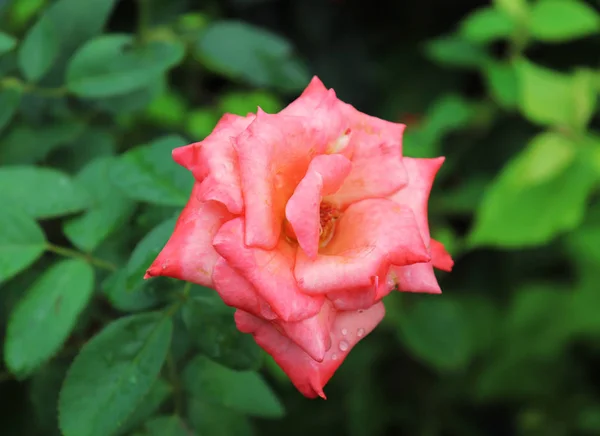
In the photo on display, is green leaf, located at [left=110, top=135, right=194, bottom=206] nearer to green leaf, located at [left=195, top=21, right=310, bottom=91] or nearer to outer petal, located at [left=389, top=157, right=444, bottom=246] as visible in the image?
outer petal, located at [left=389, top=157, right=444, bottom=246]

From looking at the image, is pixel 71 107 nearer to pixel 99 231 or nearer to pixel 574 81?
pixel 99 231

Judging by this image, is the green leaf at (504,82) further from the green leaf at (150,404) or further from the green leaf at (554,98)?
the green leaf at (150,404)

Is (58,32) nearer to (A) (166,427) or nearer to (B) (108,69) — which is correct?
(B) (108,69)

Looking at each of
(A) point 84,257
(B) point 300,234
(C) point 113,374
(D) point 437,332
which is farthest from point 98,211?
(D) point 437,332

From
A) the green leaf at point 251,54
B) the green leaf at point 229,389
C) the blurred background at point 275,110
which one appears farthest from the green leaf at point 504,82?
the green leaf at point 229,389

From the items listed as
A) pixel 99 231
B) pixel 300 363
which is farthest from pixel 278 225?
pixel 99 231

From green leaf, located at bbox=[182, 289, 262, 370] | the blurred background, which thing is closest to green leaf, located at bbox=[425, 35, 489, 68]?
the blurred background
